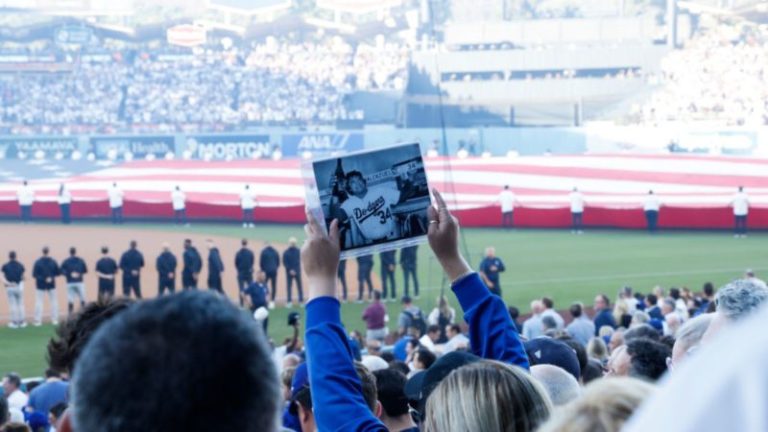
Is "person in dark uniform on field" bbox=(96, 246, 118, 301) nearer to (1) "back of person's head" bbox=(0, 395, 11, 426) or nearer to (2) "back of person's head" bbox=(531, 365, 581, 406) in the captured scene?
(1) "back of person's head" bbox=(0, 395, 11, 426)

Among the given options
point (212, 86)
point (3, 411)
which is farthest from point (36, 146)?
point (3, 411)

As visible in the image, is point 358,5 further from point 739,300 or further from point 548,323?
point 739,300

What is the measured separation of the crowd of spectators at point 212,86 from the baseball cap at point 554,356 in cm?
3454

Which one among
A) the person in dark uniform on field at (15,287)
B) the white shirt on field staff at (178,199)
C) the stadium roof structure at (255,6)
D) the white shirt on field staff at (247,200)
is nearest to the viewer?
the person in dark uniform on field at (15,287)

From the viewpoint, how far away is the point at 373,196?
2756mm

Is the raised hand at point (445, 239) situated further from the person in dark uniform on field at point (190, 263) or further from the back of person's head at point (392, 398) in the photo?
the person in dark uniform on field at point (190, 263)

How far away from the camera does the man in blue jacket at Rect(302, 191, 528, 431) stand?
7.63ft

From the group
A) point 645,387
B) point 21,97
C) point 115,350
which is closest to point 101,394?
point 115,350

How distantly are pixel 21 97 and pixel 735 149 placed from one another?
73.0ft

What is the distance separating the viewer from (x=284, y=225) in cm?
2798

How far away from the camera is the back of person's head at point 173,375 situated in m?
1.16

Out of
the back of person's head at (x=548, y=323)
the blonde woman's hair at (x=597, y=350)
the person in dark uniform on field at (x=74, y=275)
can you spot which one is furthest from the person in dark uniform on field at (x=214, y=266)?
the blonde woman's hair at (x=597, y=350)

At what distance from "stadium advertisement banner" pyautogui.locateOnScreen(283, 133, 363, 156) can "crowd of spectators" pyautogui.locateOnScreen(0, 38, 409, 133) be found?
Result: 1472mm

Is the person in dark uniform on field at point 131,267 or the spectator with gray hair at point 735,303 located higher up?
the spectator with gray hair at point 735,303
